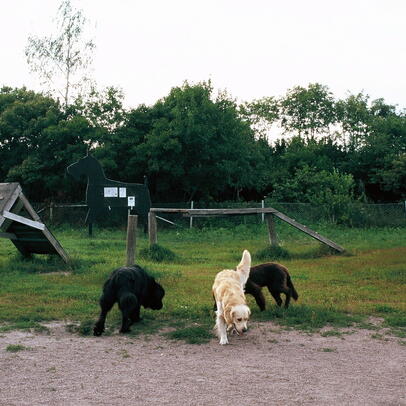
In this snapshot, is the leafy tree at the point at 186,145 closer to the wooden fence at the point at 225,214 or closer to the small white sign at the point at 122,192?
the small white sign at the point at 122,192

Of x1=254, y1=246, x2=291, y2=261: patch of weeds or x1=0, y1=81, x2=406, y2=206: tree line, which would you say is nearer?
x1=254, y1=246, x2=291, y2=261: patch of weeds

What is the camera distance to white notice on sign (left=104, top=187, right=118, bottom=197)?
2102 centimetres

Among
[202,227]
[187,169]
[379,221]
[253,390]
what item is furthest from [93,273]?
[379,221]

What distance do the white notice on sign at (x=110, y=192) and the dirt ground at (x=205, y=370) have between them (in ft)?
46.8

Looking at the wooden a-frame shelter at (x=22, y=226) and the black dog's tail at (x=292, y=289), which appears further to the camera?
the wooden a-frame shelter at (x=22, y=226)

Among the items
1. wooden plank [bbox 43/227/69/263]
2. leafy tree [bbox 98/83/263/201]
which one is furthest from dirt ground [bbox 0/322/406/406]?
leafy tree [bbox 98/83/263/201]

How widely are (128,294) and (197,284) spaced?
3554 millimetres

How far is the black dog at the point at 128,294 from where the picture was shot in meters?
6.88

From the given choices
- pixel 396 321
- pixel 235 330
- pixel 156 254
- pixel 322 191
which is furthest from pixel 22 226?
pixel 322 191

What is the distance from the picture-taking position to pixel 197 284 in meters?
10.4

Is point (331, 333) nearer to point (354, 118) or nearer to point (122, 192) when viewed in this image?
point (122, 192)

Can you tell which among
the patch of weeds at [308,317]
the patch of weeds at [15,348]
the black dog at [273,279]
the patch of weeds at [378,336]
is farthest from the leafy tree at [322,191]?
the patch of weeds at [15,348]

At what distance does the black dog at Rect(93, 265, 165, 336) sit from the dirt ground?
29 centimetres

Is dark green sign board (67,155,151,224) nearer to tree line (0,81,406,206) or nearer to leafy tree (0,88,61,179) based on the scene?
tree line (0,81,406,206)
